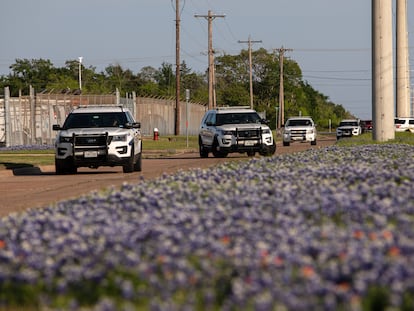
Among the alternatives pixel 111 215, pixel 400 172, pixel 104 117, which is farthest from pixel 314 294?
pixel 104 117

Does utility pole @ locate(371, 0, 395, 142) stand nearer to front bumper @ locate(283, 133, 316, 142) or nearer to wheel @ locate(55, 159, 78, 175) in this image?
wheel @ locate(55, 159, 78, 175)

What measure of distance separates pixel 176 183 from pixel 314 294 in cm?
773

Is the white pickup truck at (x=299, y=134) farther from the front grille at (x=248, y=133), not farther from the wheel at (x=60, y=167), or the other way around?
the wheel at (x=60, y=167)

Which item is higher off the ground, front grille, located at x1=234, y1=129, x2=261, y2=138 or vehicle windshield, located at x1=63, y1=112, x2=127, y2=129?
vehicle windshield, located at x1=63, y1=112, x2=127, y2=129

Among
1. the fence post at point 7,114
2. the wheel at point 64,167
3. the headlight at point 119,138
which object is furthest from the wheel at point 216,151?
the fence post at point 7,114

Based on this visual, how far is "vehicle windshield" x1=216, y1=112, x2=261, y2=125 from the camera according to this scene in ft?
131

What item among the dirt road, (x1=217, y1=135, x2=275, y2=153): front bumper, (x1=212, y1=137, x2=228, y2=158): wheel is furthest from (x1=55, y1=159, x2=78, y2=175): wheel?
(x1=212, y1=137, x2=228, y2=158): wheel

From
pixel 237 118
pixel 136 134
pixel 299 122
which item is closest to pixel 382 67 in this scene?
pixel 237 118

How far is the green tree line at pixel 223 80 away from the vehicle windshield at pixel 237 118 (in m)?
98.7

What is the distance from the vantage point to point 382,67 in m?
38.2

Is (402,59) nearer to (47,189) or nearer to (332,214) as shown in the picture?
(47,189)

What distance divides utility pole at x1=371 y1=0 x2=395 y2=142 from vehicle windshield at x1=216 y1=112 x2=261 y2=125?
4.45 meters

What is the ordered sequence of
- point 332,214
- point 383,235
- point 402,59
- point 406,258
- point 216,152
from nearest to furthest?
point 406,258
point 383,235
point 332,214
point 216,152
point 402,59

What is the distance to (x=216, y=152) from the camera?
39938mm
